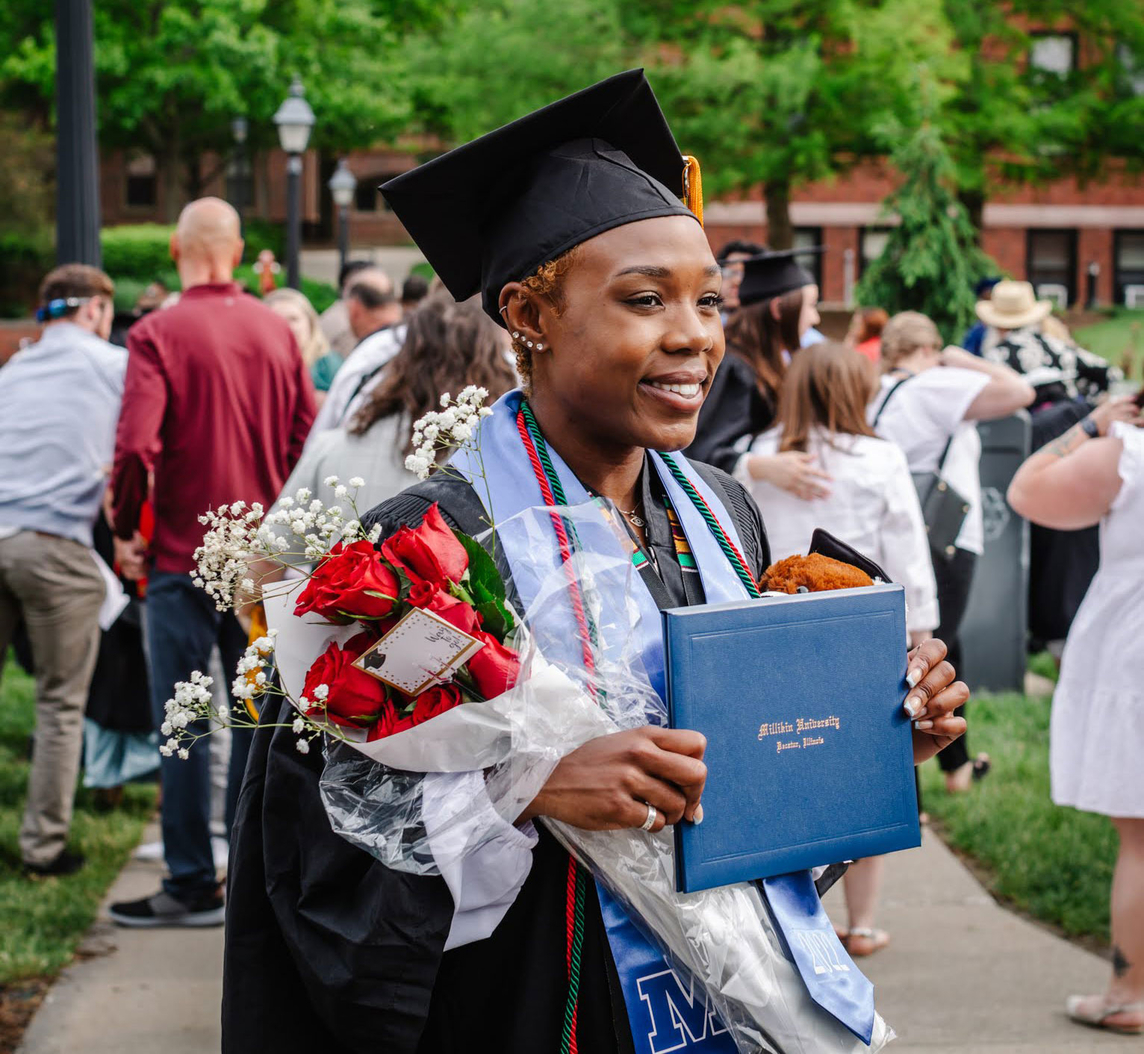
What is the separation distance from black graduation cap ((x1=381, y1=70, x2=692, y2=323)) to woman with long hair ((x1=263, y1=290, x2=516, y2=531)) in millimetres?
1944

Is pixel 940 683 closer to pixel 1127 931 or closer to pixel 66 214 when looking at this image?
pixel 1127 931

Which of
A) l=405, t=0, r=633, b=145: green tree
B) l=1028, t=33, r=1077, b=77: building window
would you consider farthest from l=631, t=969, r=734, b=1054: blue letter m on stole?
l=1028, t=33, r=1077, b=77: building window

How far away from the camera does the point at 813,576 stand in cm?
202

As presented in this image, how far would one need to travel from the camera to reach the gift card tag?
5.41 ft

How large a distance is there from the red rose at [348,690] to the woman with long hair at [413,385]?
239 centimetres

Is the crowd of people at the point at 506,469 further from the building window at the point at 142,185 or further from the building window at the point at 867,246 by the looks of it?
the building window at the point at 142,185

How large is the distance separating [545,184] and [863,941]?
377cm

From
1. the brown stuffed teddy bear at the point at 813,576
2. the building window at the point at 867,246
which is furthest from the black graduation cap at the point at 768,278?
the building window at the point at 867,246

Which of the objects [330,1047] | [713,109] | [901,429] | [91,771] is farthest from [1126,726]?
[713,109]

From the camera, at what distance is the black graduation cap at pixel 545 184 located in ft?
6.58

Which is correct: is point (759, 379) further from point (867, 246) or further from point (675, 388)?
point (867, 246)

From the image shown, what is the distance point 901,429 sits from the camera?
623 centimetres

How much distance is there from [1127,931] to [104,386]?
Answer: 418 cm

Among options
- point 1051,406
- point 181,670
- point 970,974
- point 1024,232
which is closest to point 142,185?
point 1024,232
